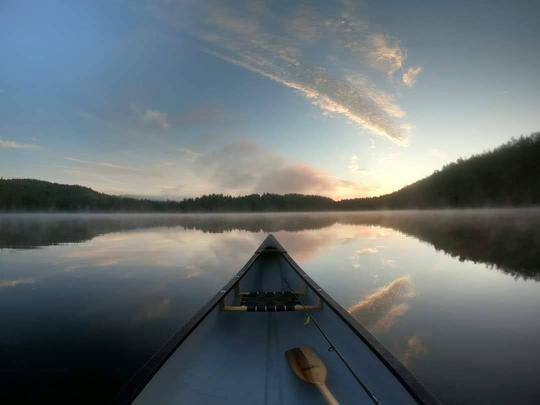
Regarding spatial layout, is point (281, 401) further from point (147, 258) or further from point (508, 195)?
point (508, 195)

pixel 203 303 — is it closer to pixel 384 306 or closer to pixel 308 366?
pixel 384 306

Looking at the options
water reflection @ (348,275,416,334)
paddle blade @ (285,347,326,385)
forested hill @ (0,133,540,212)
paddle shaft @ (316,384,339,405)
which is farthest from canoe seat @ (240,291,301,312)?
forested hill @ (0,133,540,212)

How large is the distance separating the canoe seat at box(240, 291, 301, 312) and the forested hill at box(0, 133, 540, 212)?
15450 centimetres

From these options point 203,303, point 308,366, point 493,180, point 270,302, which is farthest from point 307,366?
point 493,180

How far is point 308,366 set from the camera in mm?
3578

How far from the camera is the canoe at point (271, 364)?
2.75 metres

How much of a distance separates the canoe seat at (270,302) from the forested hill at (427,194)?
507ft

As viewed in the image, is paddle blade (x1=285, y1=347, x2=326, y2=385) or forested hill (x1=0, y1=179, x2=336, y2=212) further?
forested hill (x1=0, y1=179, x2=336, y2=212)

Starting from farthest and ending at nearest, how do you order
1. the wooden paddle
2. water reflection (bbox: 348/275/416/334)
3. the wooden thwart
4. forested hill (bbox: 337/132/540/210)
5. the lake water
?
forested hill (bbox: 337/132/540/210) < water reflection (bbox: 348/275/416/334) < the wooden thwart < the lake water < the wooden paddle

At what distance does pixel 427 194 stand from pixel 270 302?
16984 cm

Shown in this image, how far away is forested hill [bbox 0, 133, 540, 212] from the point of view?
11938 cm

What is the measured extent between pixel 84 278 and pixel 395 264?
50.1 feet

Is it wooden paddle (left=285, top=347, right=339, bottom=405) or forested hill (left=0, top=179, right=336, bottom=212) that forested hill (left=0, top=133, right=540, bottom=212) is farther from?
wooden paddle (left=285, top=347, right=339, bottom=405)

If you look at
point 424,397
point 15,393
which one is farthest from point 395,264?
point 15,393
